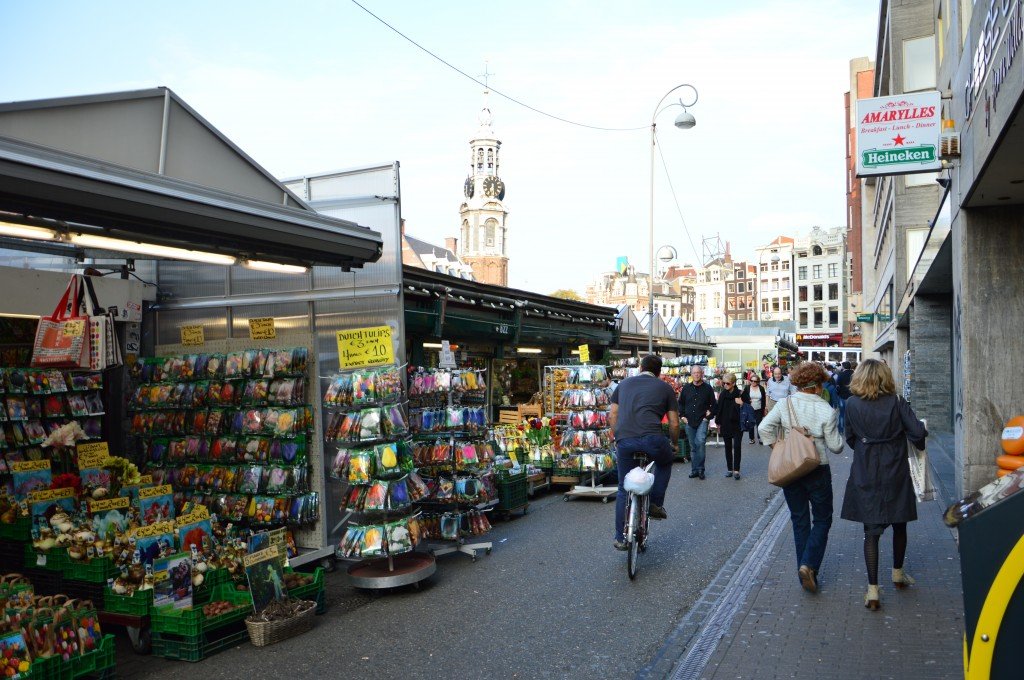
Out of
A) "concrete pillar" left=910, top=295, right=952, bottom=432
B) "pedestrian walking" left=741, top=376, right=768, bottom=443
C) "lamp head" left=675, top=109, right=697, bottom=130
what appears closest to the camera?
"concrete pillar" left=910, top=295, right=952, bottom=432

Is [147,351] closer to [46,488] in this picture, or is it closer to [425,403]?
[46,488]

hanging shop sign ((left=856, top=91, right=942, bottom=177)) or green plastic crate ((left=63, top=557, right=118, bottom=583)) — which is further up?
hanging shop sign ((left=856, top=91, right=942, bottom=177))

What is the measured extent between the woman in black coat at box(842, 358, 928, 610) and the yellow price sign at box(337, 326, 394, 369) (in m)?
4.10

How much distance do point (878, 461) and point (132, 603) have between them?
560 cm

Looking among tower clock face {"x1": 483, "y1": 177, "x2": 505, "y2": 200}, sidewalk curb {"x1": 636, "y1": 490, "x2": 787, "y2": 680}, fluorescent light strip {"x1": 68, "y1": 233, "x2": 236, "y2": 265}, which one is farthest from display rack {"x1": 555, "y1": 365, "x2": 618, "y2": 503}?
tower clock face {"x1": 483, "y1": 177, "x2": 505, "y2": 200}

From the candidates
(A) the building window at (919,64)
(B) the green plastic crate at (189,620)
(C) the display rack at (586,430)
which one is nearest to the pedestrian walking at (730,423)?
(C) the display rack at (586,430)

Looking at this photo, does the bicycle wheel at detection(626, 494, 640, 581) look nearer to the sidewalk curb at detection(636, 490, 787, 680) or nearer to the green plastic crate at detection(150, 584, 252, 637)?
the sidewalk curb at detection(636, 490, 787, 680)

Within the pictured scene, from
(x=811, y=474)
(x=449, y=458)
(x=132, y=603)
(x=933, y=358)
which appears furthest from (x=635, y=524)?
(x=933, y=358)

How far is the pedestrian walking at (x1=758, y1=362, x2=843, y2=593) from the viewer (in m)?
6.25

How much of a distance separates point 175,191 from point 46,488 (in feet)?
10.9

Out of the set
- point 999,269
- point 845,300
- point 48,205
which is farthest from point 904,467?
point 845,300

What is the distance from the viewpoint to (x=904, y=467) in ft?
19.4

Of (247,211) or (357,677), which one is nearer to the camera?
(357,677)

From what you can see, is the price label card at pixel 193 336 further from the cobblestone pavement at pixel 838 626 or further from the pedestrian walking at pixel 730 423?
the pedestrian walking at pixel 730 423
